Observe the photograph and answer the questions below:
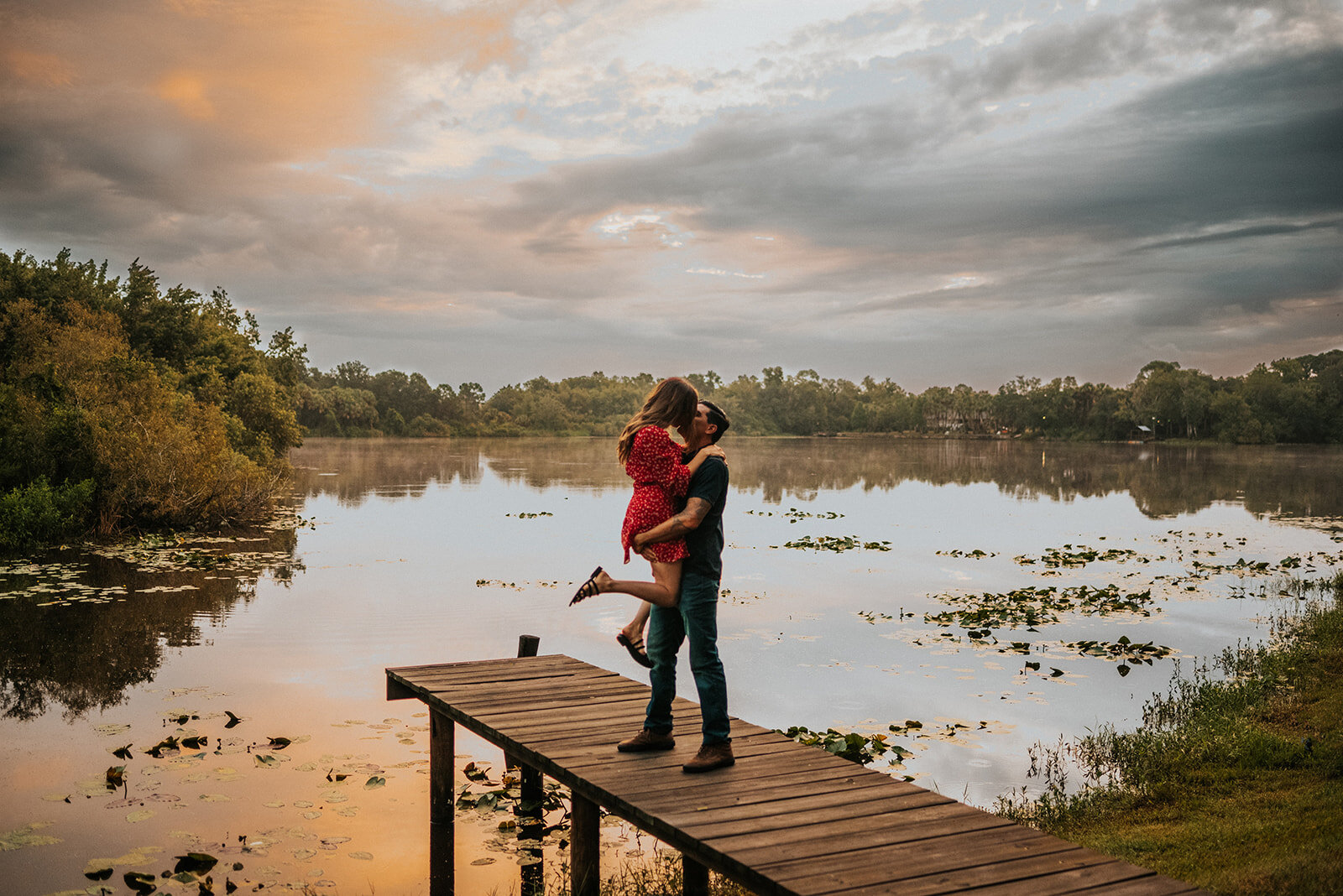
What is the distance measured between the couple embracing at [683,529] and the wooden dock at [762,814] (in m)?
0.31

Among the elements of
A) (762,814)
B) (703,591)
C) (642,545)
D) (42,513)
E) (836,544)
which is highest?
(642,545)

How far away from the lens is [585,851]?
211 inches

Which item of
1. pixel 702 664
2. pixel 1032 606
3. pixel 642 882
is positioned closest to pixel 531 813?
pixel 642 882

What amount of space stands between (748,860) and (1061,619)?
11.6 metres

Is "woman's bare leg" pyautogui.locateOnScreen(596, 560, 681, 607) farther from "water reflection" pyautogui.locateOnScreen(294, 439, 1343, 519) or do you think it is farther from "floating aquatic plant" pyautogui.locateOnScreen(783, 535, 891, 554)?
"water reflection" pyautogui.locateOnScreen(294, 439, 1343, 519)

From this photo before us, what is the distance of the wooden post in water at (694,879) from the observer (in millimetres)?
5023

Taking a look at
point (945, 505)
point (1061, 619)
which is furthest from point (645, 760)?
point (945, 505)

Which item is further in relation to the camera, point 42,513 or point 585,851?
point 42,513

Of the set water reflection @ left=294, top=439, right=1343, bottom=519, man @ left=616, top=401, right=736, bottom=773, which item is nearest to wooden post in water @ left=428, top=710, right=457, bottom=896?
man @ left=616, top=401, right=736, bottom=773

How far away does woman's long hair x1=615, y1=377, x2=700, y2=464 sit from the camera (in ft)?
16.3

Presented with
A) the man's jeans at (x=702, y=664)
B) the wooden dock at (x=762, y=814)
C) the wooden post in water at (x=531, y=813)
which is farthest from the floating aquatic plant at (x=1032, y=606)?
the man's jeans at (x=702, y=664)

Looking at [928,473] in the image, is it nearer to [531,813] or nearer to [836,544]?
[836,544]

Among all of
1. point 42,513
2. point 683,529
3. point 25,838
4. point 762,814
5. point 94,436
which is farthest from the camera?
point 94,436

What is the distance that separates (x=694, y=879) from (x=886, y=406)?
156758mm
